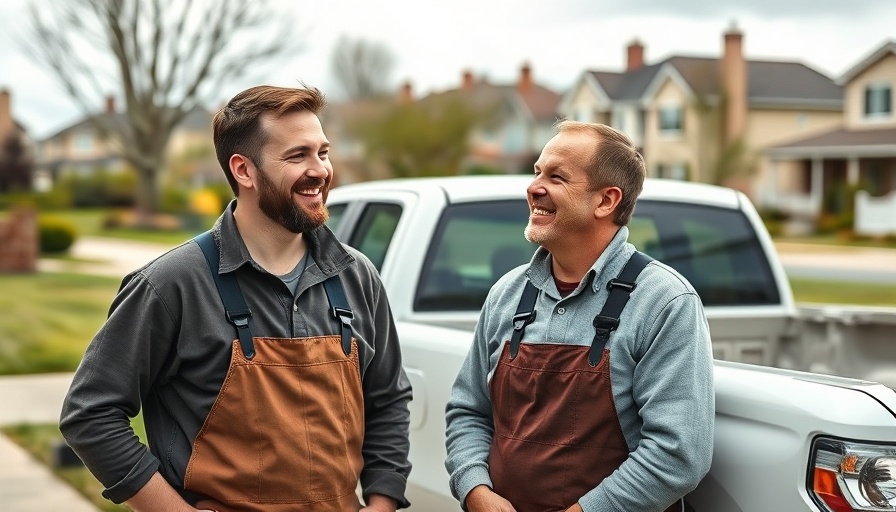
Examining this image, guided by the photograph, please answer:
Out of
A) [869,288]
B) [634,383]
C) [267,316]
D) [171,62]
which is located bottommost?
[869,288]

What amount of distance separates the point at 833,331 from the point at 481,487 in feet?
7.23

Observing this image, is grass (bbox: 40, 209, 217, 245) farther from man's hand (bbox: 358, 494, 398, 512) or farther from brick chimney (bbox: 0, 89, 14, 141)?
brick chimney (bbox: 0, 89, 14, 141)

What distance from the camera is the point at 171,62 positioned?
45125 mm

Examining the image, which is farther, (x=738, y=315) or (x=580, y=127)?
(x=738, y=315)

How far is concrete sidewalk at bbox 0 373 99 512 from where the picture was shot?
648cm

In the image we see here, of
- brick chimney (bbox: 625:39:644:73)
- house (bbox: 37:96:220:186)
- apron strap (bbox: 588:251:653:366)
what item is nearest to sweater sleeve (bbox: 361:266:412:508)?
apron strap (bbox: 588:251:653:366)

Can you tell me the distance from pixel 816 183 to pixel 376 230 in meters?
46.1

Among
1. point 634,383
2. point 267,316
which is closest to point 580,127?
point 634,383

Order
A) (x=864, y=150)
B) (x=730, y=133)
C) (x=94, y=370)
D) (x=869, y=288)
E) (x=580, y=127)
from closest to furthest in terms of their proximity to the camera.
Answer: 1. (x=94, y=370)
2. (x=580, y=127)
3. (x=869, y=288)
4. (x=864, y=150)
5. (x=730, y=133)

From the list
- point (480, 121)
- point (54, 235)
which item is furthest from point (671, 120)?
point (54, 235)

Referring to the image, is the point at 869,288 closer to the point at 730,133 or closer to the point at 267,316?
the point at 267,316

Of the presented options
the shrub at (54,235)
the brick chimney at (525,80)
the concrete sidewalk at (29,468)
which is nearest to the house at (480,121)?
the brick chimney at (525,80)

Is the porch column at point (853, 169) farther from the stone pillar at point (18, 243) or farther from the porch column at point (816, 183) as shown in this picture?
the stone pillar at point (18, 243)

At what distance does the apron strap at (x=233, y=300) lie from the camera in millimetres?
2756
